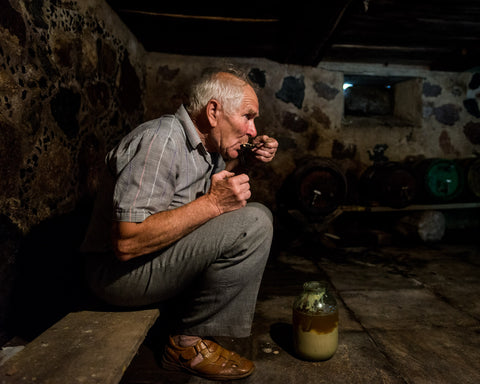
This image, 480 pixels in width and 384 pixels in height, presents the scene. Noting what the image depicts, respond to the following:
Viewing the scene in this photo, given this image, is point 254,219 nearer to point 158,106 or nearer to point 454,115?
point 158,106

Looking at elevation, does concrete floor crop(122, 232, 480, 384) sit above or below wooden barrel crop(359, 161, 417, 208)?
below

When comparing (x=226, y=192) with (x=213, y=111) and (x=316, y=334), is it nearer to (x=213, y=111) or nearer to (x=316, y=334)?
(x=213, y=111)

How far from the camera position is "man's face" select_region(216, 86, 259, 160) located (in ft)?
5.34

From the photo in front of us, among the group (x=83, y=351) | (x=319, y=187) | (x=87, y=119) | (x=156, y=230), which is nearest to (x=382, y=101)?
(x=319, y=187)

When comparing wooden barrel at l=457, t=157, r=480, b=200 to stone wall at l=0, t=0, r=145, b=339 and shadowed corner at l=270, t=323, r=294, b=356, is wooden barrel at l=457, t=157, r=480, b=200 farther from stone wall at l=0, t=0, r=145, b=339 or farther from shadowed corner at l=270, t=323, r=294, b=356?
stone wall at l=0, t=0, r=145, b=339

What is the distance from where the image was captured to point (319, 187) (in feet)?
12.5

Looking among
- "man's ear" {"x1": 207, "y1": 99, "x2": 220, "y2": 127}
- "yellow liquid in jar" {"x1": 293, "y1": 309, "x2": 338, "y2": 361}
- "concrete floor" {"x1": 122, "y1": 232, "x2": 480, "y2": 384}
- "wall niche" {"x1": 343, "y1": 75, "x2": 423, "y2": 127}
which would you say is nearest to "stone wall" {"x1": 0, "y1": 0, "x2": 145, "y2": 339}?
"concrete floor" {"x1": 122, "y1": 232, "x2": 480, "y2": 384}

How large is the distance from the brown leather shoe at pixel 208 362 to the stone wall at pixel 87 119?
3.25 feet

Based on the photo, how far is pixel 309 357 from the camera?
1.50 metres

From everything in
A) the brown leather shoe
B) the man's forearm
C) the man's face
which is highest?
the man's face

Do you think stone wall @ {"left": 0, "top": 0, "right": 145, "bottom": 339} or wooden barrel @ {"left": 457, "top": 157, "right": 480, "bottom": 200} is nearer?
stone wall @ {"left": 0, "top": 0, "right": 145, "bottom": 339}

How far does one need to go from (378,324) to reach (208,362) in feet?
3.88

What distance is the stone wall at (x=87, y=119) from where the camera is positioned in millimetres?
1722

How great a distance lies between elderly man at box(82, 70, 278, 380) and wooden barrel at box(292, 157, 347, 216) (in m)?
2.42
